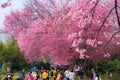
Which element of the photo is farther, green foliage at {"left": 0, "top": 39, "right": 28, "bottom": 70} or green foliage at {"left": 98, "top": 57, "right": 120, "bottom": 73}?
green foliage at {"left": 0, "top": 39, "right": 28, "bottom": 70}

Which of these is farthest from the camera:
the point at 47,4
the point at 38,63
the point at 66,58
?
the point at 38,63

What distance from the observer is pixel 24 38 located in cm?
3881

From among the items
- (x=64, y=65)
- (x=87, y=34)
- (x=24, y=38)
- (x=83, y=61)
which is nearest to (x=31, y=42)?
(x=24, y=38)

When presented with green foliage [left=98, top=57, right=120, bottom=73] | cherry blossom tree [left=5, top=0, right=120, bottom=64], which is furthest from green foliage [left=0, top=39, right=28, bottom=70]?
green foliage [left=98, top=57, right=120, bottom=73]

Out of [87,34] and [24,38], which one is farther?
[24,38]

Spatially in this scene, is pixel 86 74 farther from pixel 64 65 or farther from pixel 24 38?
pixel 24 38

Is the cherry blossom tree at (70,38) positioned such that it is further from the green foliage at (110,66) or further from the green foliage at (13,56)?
the green foliage at (13,56)

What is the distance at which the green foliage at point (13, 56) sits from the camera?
151 ft

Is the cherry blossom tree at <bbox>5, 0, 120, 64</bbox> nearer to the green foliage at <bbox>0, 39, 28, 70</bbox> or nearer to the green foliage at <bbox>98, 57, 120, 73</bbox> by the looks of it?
the green foliage at <bbox>98, 57, 120, 73</bbox>

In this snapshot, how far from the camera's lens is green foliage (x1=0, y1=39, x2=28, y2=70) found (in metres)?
45.9

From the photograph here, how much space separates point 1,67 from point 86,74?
13890mm

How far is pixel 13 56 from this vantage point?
45.8 metres

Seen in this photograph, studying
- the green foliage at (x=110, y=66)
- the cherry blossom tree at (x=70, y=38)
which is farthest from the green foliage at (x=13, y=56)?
the green foliage at (x=110, y=66)

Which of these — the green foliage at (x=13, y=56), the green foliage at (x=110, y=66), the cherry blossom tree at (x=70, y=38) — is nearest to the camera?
the cherry blossom tree at (x=70, y=38)
